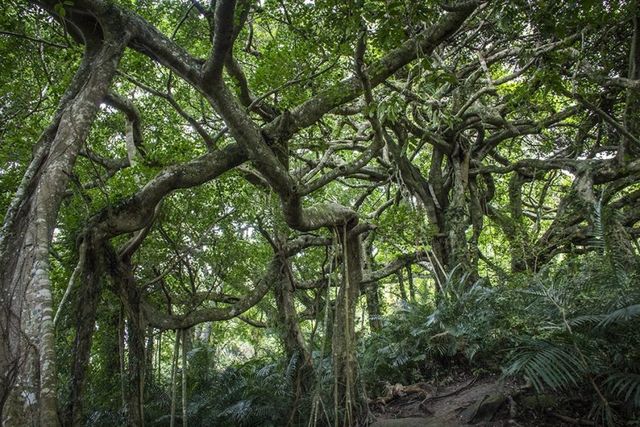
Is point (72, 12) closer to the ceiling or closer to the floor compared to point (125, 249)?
closer to the ceiling

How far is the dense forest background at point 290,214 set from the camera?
3.18 m

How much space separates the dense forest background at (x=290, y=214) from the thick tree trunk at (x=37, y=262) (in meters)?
0.01

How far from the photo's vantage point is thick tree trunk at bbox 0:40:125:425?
2.19 metres

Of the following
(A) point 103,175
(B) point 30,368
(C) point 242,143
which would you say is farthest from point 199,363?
(B) point 30,368

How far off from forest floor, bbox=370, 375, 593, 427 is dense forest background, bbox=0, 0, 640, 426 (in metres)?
0.03

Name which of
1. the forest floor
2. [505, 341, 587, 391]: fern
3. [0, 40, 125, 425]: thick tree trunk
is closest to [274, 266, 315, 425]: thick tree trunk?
the forest floor

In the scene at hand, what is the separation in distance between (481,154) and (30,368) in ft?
27.0

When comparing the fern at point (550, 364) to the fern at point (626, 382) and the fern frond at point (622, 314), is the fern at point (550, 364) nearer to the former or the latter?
the fern at point (626, 382)

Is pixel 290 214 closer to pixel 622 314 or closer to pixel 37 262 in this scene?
pixel 37 262

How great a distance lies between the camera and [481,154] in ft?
28.0

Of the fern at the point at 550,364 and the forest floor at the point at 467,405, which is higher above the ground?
the fern at the point at 550,364

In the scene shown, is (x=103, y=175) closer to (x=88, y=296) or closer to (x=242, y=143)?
(x=88, y=296)

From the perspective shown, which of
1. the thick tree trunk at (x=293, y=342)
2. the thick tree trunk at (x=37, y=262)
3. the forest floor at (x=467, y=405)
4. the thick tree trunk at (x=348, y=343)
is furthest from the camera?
the thick tree trunk at (x=293, y=342)

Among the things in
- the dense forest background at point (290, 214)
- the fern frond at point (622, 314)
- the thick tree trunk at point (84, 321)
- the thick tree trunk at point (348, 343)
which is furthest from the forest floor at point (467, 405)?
the thick tree trunk at point (84, 321)
